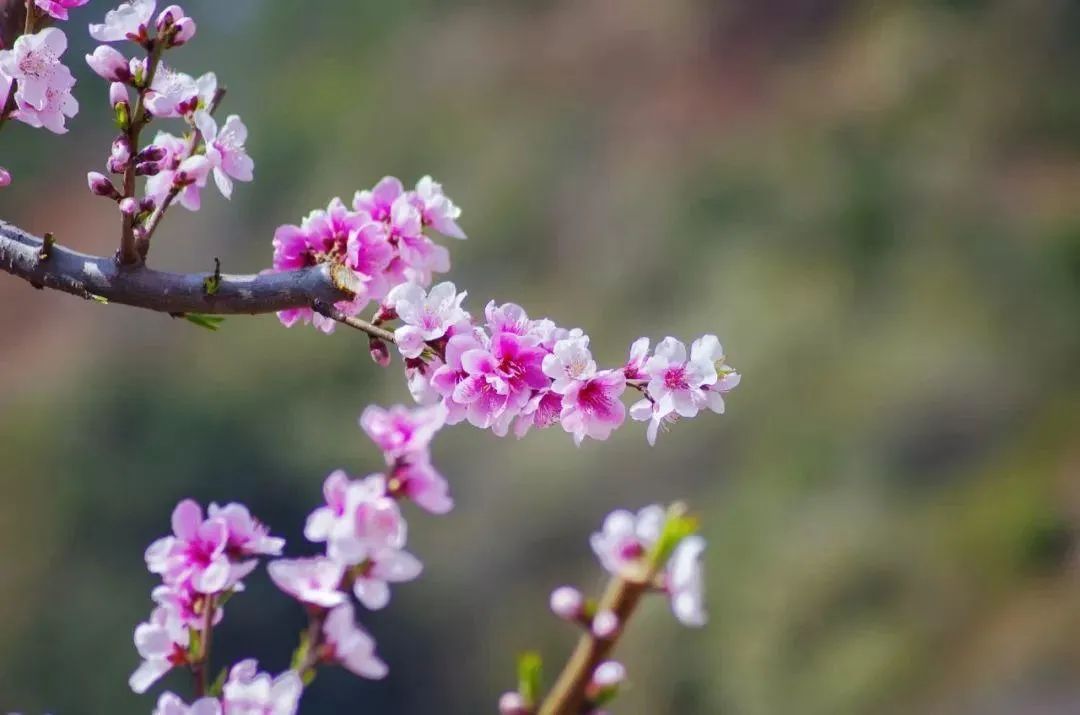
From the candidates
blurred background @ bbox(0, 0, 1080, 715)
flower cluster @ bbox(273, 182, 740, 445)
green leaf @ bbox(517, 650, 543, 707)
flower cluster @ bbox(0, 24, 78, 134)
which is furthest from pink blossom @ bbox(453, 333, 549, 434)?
blurred background @ bbox(0, 0, 1080, 715)

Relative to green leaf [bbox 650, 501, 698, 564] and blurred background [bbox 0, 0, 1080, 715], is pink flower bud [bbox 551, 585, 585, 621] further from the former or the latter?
blurred background [bbox 0, 0, 1080, 715]

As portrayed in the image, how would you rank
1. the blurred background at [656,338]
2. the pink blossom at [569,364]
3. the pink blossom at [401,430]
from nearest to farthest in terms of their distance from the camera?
the pink blossom at [569,364]
the pink blossom at [401,430]
the blurred background at [656,338]

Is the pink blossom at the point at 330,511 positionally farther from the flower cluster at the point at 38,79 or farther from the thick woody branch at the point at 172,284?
the flower cluster at the point at 38,79

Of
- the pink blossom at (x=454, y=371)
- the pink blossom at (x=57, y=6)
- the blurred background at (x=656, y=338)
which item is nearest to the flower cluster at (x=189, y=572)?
the pink blossom at (x=454, y=371)

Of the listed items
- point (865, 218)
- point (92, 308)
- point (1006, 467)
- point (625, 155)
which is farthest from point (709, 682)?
point (92, 308)

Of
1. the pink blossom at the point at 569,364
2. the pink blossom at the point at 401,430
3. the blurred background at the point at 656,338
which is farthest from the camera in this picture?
the blurred background at the point at 656,338

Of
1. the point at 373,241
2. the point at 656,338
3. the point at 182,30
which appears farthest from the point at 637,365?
the point at 656,338
